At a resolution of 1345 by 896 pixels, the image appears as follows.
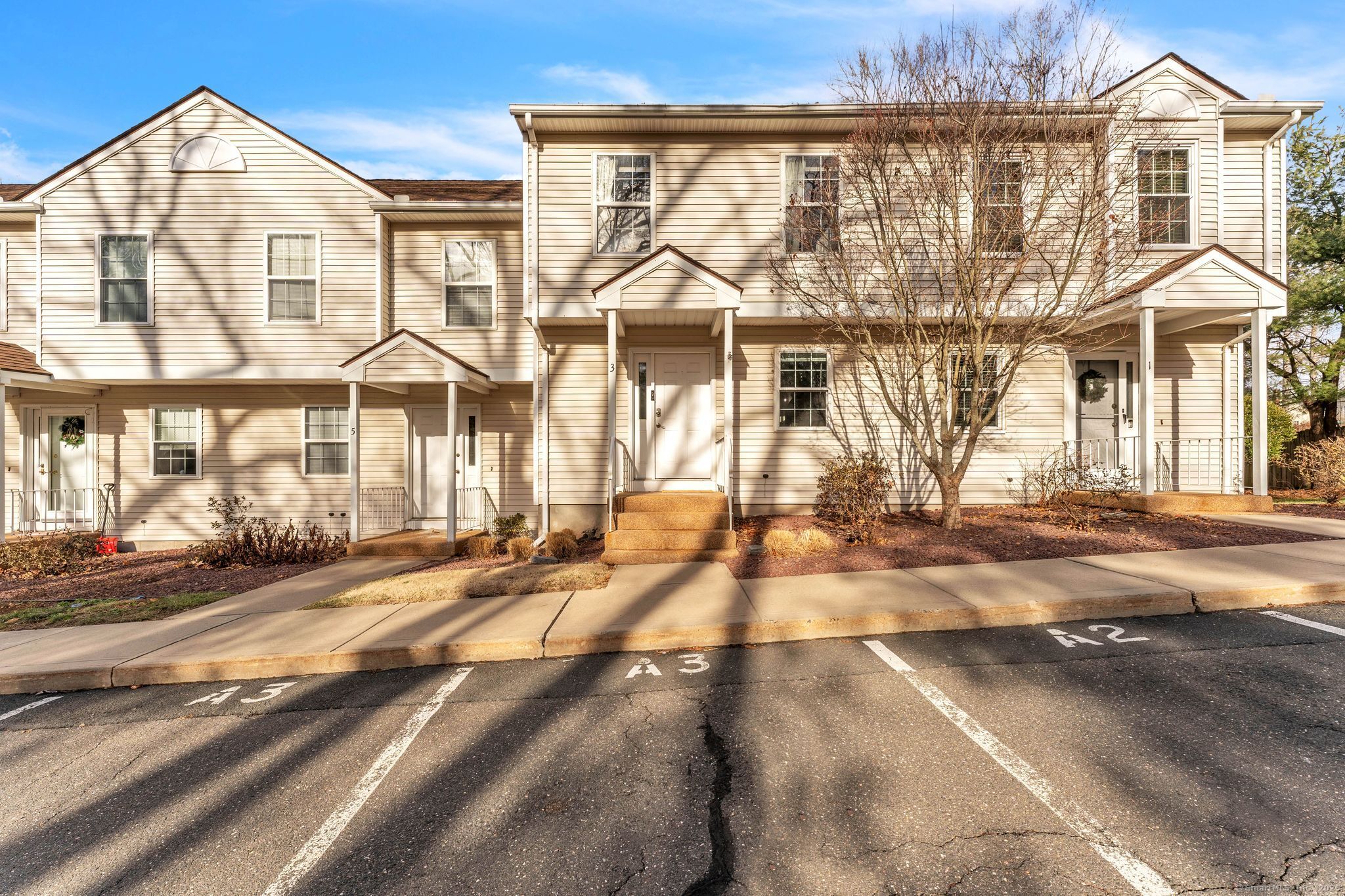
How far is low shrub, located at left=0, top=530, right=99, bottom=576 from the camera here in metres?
9.01

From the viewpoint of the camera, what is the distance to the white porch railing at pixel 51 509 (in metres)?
11.6

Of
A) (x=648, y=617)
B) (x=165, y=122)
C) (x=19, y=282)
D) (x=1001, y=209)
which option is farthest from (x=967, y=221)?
(x=19, y=282)

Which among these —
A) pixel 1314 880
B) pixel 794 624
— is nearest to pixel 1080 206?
pixel 794 624

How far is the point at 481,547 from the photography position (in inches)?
383

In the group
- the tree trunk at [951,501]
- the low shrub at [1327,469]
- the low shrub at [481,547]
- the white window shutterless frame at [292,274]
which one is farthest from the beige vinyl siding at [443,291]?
the low shrub at [1327,469]

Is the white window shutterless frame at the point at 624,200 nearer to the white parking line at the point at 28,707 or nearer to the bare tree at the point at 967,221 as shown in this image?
the bare tree at the point at 967,221

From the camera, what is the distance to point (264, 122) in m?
11.4

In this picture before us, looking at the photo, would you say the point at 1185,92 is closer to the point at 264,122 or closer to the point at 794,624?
the point at 794,624

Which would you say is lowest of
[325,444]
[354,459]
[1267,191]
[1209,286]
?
[354,459]

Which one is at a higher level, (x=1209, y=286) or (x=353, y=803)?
(x=1209, y=286)

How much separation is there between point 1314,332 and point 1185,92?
44.0 feet

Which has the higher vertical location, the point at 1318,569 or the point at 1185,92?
the point at 1185,92

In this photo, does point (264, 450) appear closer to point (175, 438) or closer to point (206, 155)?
point (175, 438)

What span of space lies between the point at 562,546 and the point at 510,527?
7.68 feet
